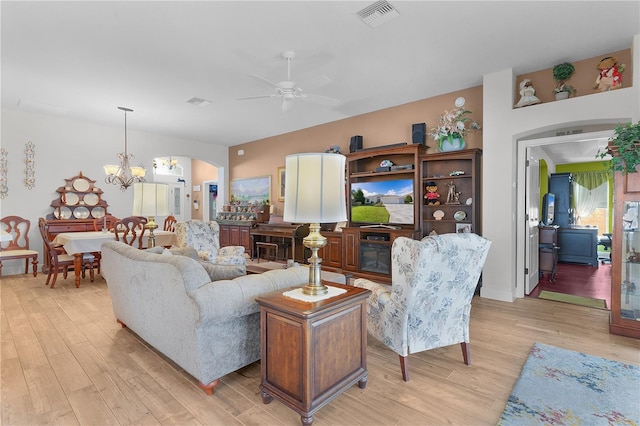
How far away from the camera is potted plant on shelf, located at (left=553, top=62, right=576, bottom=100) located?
12.1ft

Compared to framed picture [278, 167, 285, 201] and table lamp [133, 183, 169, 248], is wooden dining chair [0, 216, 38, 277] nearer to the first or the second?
table lamp [133, 183, 169, 248]

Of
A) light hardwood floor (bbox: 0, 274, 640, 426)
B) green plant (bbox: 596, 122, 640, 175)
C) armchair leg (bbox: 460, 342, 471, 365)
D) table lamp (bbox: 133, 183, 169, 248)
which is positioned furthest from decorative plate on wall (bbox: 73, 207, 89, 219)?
green plant (bbox: 596, 122, 640, 175)

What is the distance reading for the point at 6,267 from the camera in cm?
550

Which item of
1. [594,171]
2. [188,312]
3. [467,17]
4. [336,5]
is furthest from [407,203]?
[594,171]

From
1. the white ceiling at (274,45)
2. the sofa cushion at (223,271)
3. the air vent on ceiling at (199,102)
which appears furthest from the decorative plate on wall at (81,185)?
the sofa cushion at (223,271)

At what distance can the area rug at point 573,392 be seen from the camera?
1.80 m

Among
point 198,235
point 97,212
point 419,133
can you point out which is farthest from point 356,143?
point 97,212

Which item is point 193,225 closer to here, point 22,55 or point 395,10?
point 22,55

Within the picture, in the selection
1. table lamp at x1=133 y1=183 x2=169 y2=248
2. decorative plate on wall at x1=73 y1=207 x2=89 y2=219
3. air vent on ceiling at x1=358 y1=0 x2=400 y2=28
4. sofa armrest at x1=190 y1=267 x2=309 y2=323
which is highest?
air vent on ceiling at x1=358 y1=0 x2=400 y2=28

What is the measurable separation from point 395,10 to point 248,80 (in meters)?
2.19

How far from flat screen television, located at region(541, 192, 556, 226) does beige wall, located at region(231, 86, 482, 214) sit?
3.54m

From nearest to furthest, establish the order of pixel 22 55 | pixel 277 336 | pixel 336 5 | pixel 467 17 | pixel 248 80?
pixel 277 336 < pixel 336 5 < pixel 467 17 < pixel 22 55 < pixel 248 80

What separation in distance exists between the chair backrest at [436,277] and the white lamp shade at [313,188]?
619 mm

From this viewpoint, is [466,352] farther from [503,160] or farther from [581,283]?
[581,283]
